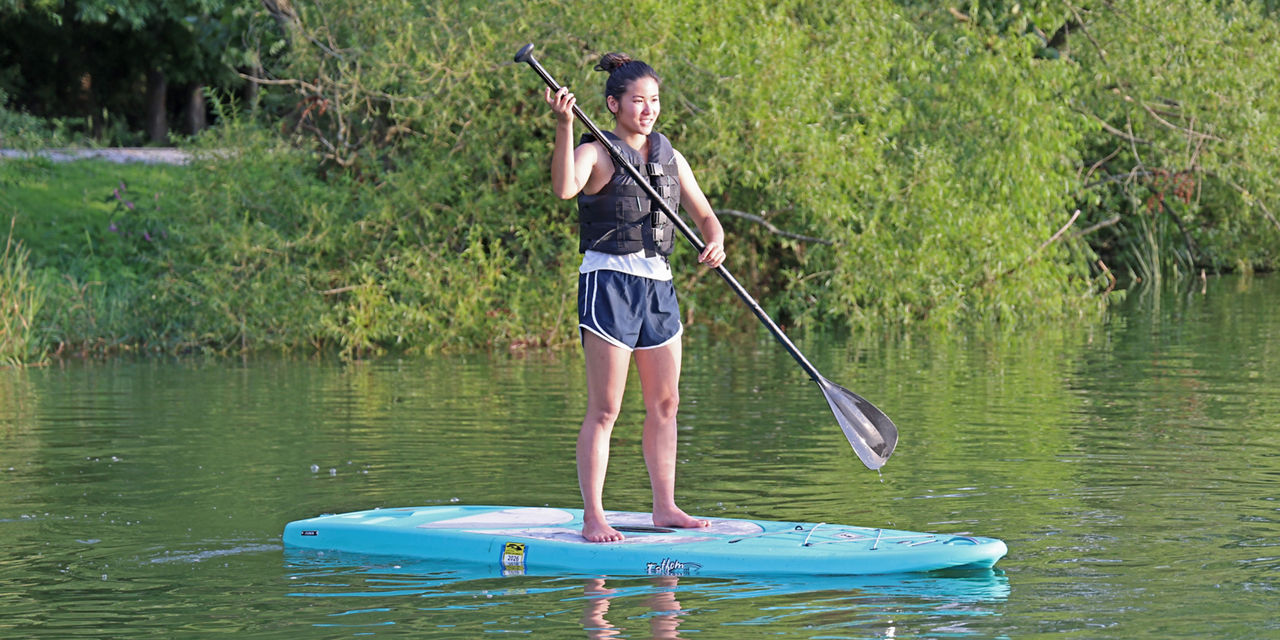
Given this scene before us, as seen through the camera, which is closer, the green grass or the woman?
the woman

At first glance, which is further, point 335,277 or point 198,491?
point 335,277

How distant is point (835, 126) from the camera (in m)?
17.5

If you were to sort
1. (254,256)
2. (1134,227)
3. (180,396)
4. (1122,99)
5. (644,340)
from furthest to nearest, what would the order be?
(1134,227) → (1122,99) → (254,256) → (180,396) → (644,340)

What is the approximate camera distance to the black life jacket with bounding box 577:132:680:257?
21.0 ft

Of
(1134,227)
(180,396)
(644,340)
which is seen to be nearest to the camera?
(644,340)

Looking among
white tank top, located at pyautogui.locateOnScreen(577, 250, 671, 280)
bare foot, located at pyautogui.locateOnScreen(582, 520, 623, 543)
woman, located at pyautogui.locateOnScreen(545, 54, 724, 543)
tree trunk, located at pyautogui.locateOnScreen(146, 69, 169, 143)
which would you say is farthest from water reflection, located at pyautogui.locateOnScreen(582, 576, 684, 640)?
tree trunk, located at pyautogui.locateOnScreen(146, 69, 169, 143)

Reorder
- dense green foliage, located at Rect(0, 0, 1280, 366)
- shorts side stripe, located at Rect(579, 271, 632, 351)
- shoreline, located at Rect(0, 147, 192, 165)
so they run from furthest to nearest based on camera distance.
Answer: shoreline, located at Rect(0, 147, 192, 165)
dense green foliage, located at Rect(0, 0, 1280, 366)
shorts side stripe, located at Rect(579, 271, 632, 351)

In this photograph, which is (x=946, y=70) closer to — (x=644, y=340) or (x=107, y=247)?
(x=107, y=247)

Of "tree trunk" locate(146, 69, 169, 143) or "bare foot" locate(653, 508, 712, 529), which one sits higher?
"tree trunk" locate(146, 69, 169, 143)

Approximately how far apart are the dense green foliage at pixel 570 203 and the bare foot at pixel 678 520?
366 inches

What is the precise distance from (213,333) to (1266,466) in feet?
35.4

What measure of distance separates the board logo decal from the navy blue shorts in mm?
804

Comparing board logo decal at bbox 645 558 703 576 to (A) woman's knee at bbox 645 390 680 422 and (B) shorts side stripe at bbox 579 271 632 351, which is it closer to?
(A) woman's knee at bbox 645 390 680 422

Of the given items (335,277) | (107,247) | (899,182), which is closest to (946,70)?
(899,182)
